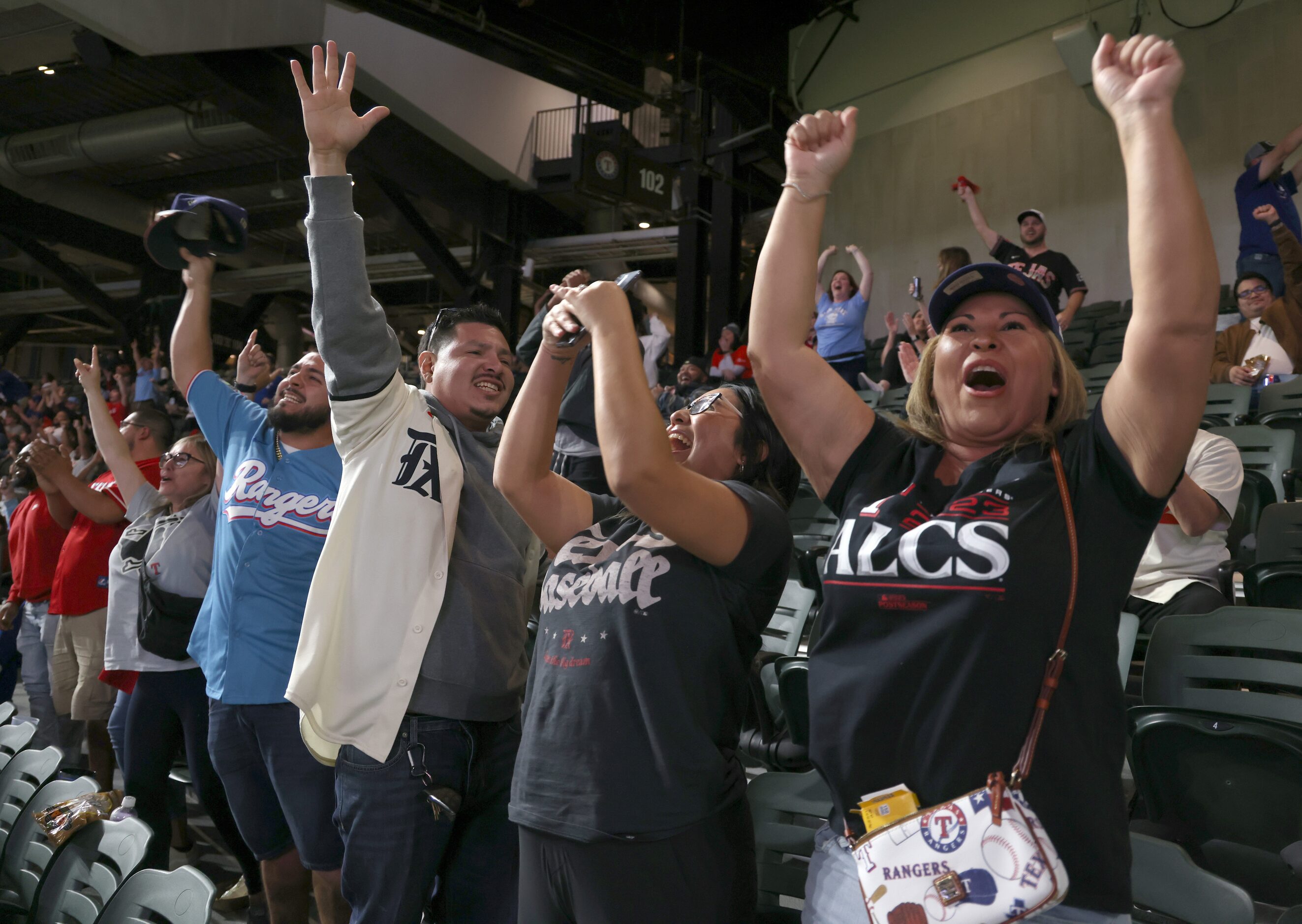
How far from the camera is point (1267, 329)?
5.57 meters

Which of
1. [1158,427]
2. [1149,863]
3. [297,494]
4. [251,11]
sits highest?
[251,11]

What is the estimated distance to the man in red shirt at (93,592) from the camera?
4148mm

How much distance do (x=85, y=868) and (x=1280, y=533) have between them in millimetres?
4008

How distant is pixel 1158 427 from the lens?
1.19 metres

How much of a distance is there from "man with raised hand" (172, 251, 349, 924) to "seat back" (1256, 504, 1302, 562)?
3365 millimetres

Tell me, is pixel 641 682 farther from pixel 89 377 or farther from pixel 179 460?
pixel 89 377

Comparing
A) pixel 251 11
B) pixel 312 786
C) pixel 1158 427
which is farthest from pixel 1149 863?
pixel 251 11

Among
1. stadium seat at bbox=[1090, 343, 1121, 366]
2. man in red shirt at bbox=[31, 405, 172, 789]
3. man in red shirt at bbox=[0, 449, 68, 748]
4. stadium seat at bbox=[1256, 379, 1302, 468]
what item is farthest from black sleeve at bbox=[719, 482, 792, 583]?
stadium seat at bbox=[1090, 343, 1121, 366]

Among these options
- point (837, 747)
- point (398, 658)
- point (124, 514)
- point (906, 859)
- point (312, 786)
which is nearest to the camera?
point (906, 859)

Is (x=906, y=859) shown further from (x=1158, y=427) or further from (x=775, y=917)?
(x=775, y=917)

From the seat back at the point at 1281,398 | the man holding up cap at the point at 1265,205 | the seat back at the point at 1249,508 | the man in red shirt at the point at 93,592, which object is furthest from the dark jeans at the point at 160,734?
the man holding up cap at the point at 1265,205

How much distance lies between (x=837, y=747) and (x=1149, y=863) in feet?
2.34

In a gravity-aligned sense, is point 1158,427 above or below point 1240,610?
above

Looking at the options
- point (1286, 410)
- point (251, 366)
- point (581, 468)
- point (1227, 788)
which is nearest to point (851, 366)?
point (1286, 410)
